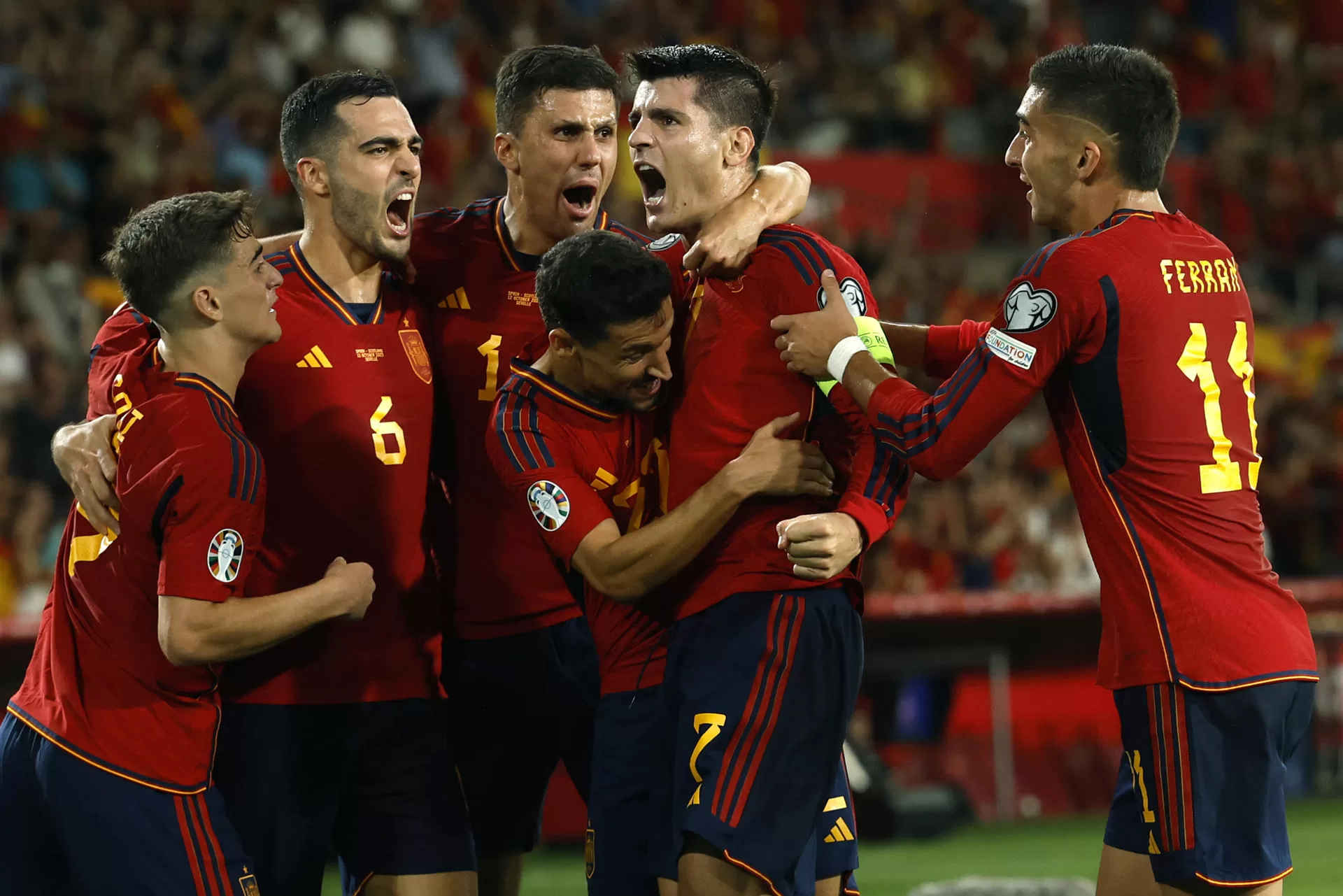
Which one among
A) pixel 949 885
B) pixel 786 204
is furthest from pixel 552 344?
pixel 949 885

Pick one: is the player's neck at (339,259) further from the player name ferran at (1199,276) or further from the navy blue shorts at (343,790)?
the player name ferran at (1199,276)

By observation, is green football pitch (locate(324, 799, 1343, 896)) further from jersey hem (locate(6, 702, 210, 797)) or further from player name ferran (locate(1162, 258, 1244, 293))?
player name ferran (locate(1162, 258, 1244, 293))

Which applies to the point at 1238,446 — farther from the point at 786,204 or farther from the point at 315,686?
the point at 315,686

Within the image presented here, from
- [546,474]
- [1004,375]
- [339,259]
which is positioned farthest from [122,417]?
[1004,375]

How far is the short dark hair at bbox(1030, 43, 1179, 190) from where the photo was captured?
4234 millimetres

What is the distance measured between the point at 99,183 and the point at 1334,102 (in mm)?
13329

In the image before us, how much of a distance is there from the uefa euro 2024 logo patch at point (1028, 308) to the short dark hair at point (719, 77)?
84cm

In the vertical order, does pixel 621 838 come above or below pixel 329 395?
below

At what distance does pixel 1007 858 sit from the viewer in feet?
31.2

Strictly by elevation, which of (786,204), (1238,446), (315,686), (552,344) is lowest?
(315,686)

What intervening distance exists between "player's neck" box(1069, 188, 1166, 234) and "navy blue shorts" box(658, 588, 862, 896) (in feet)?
3.90

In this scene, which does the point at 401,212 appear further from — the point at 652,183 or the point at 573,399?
the point at 573,399

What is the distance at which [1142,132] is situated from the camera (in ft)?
13.9

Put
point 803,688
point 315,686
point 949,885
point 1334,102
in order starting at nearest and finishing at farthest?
1. point 803,688
2. point 315,686
3. point 949,885
4. point 1334,102
